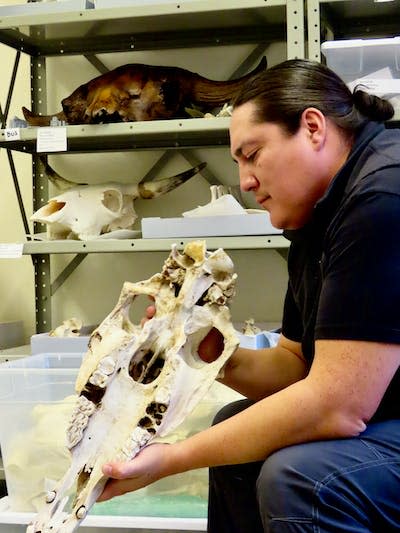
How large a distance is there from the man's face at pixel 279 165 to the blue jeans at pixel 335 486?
390 mm

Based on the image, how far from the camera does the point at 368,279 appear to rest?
40.7 inches

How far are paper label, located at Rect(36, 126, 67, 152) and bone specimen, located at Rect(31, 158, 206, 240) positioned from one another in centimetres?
20

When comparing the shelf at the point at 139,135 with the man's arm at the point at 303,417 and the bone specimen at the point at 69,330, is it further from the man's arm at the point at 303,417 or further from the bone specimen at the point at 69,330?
the man's arm at the point at 303,417

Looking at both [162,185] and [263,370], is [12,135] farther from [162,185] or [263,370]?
[263,370]

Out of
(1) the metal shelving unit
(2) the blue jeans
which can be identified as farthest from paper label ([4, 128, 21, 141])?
(2) the blue jeans

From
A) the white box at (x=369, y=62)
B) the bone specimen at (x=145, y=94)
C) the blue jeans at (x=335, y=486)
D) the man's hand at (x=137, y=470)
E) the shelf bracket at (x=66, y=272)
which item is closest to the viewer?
the blue jeans at (x=335, y=486)

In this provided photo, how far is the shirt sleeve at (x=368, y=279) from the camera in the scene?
1.02 meters

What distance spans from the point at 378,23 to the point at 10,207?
4.89ft

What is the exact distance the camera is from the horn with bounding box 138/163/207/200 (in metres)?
2.47

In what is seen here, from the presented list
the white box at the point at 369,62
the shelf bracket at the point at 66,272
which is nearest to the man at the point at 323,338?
the white box at the point at 369,62

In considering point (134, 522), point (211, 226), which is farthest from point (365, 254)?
point (211, 226)

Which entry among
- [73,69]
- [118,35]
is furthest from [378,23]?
[73,69]

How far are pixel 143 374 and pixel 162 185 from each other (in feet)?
4.21

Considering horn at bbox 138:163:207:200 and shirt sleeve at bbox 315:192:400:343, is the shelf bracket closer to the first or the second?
horn at bbox 138:163:207:200
